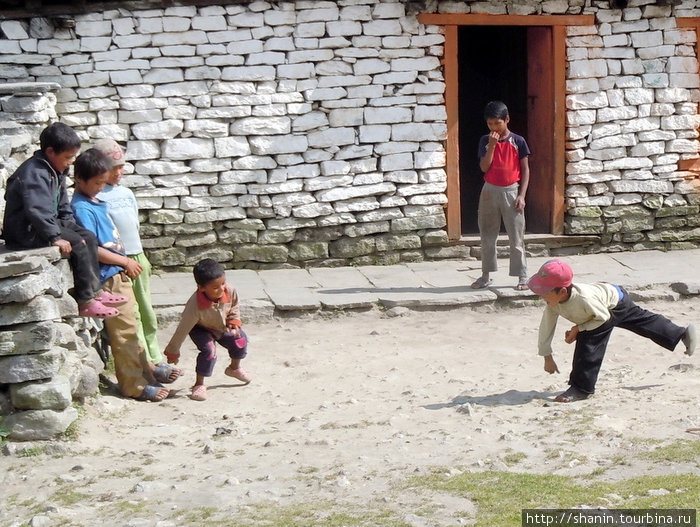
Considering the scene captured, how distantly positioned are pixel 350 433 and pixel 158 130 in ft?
15.0

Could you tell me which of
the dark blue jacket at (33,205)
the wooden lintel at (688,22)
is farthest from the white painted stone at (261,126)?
the wooden lintel at (688,22)

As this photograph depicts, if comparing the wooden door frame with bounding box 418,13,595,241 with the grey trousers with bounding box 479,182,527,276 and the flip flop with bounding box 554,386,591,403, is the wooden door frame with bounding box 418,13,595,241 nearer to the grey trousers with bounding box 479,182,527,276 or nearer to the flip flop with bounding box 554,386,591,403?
the grey trousers with bounding box 479,182,527,276

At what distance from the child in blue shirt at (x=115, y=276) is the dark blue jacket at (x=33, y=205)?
0.80ft

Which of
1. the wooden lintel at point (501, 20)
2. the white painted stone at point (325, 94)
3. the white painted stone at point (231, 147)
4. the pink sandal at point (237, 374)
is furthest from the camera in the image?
the wooden lintel at point (501, 20)

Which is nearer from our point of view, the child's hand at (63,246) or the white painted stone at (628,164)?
the child's hand at (63,246)

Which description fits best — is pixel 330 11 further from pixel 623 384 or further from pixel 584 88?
pixel 623 384

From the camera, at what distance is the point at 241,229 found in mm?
9547

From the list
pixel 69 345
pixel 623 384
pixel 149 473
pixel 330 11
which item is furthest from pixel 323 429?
pixel 330 11

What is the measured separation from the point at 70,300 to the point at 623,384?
11.0 ft

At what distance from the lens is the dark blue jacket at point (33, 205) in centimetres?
549

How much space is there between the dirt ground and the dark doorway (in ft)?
14.6

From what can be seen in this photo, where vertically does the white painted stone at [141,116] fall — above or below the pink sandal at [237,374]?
above

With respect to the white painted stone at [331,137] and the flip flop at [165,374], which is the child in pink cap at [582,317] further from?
the white painted stone at [331,137]

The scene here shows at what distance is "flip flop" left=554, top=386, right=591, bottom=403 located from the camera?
596cm
